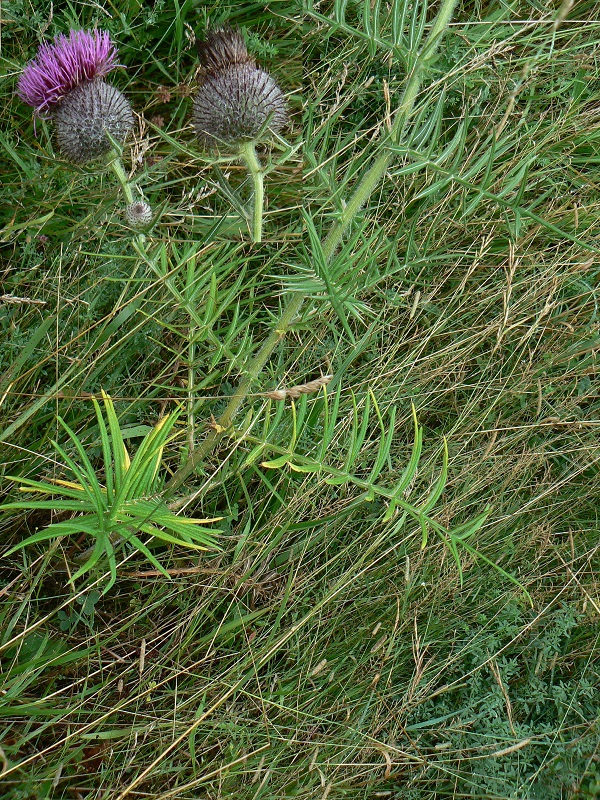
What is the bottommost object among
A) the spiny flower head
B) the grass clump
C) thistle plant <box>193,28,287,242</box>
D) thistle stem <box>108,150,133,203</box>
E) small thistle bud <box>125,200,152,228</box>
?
the grass clump

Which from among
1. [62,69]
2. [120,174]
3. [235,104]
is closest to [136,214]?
[120,174]

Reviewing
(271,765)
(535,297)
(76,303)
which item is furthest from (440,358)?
(271,765)

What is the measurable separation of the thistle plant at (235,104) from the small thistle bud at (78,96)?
26cm

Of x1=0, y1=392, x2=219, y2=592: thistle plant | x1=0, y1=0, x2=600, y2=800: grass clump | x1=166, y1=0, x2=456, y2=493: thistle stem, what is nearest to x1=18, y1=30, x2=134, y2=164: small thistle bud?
x1=0, y1=0, x2=600, y2=800: grass clump

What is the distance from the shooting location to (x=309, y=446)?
2.81m

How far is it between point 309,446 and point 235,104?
134 centimetres

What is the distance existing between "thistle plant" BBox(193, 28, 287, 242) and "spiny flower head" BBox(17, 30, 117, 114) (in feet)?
1.09

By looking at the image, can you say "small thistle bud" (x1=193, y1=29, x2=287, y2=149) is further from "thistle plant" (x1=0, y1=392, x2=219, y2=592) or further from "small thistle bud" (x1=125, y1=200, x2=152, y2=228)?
"thistle plant" (x1=0, y1=392, x2=219, y2=592)

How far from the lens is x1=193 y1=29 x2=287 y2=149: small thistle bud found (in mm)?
1930

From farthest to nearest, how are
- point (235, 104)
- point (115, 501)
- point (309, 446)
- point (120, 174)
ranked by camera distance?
point (309, 446) < point (120, 174) < point (235, 104) < point (115, 501)

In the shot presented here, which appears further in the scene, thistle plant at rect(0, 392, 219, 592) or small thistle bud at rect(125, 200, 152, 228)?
small thistle bud at rect(125, 200, 152, 228)

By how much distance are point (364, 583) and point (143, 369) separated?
1.20 metres

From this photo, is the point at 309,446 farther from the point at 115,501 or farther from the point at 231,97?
the point at 231,97

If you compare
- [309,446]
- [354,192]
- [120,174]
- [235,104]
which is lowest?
[309,446]
